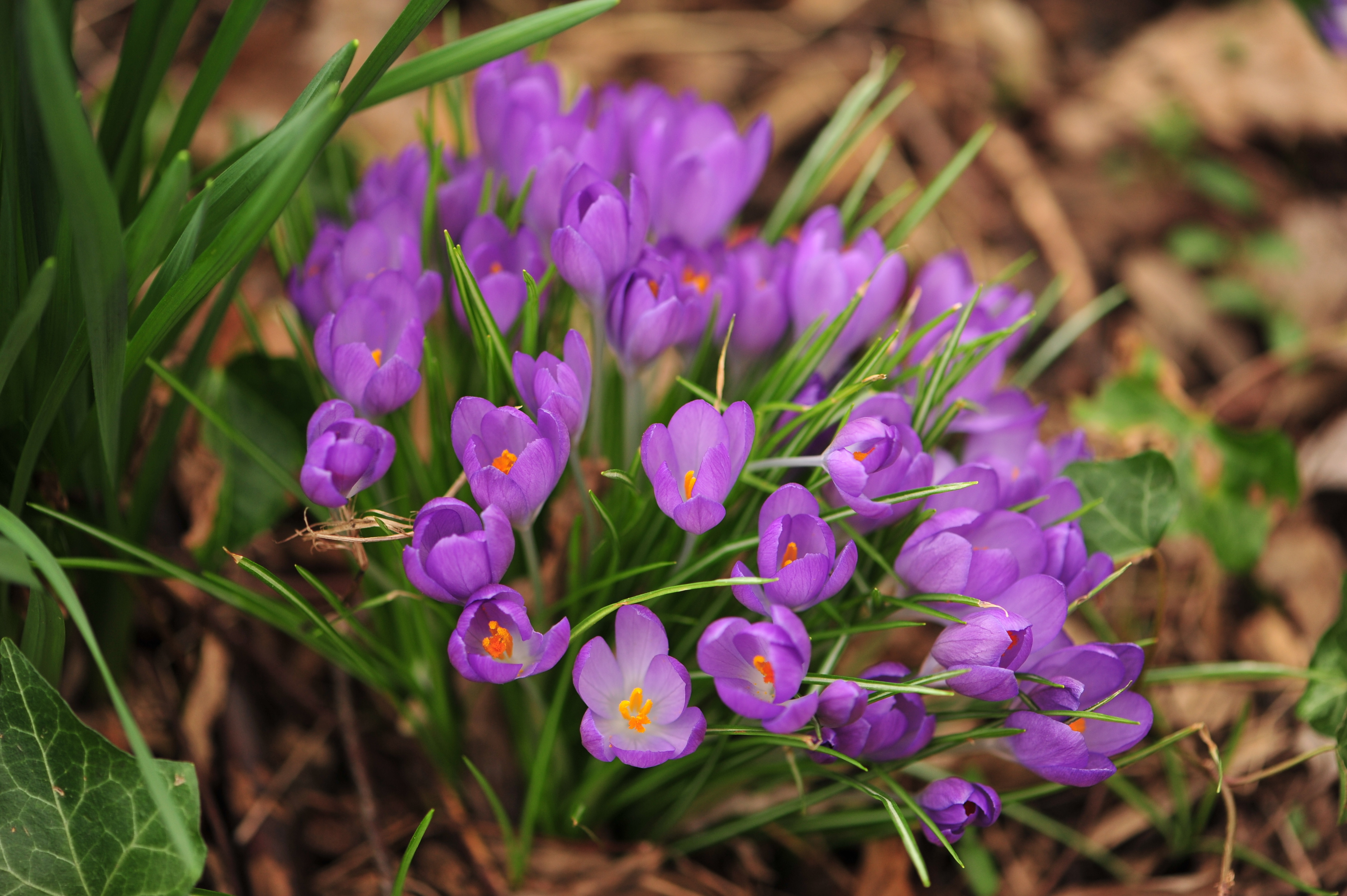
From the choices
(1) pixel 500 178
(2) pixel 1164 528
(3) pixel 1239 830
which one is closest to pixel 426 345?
(1) pixel 500 178

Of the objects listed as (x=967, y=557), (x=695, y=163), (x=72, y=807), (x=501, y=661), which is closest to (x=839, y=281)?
(x=695, y=163)

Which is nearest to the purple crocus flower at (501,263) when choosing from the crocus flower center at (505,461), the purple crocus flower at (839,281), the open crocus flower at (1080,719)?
the crocus flower center at (505,461)

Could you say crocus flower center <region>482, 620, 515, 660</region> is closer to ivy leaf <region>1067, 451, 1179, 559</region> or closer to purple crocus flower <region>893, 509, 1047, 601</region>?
purple crocus flower <region>893, 509, 1047, 601</region>

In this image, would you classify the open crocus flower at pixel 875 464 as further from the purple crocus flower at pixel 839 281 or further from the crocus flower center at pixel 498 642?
the crocus flower center at pixel 498 642

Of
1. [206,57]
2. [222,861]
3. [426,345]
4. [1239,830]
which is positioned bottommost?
[1239,830]

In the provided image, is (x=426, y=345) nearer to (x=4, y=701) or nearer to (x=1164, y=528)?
(x=4, y=701)

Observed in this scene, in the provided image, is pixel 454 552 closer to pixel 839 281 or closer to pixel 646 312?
pixel 646 312
